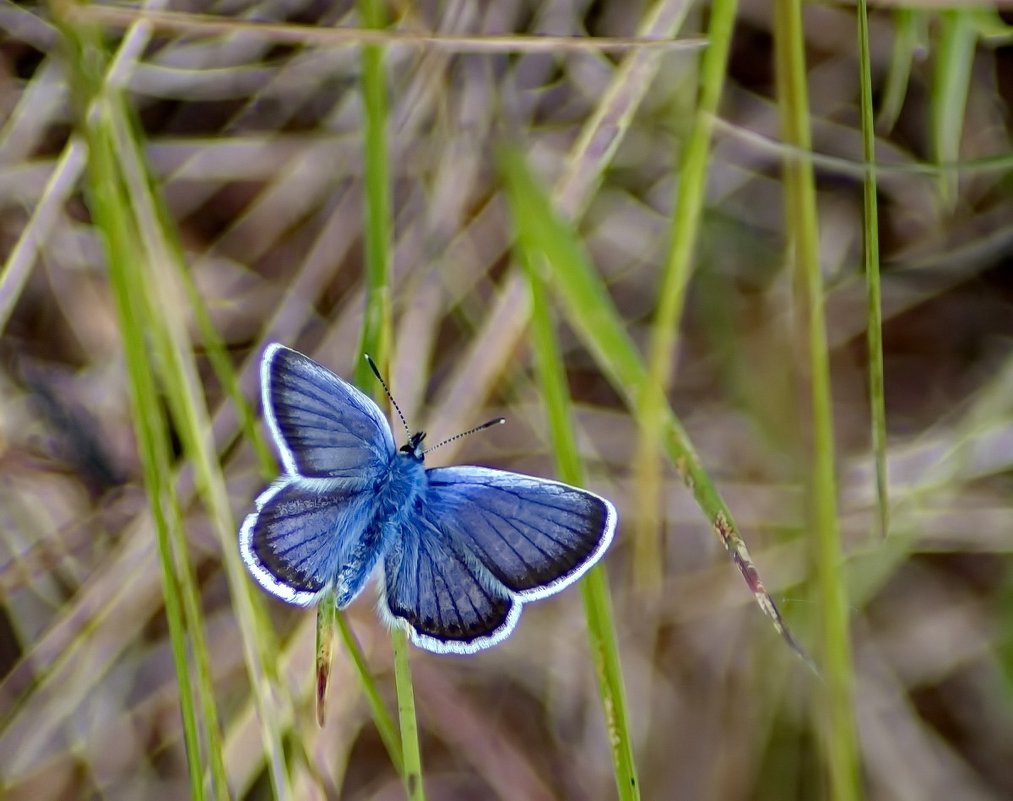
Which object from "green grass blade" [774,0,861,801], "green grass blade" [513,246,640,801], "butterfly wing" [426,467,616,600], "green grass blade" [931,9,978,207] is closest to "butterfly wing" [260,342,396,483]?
"butterfly wing" [426,467,616,600]

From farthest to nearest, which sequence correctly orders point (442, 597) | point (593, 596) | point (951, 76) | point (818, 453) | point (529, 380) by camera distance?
1. point (529, 380)
2. point (951, 76)
3. point (442, 597)
4. point (593, 596)
5. point (818, 453)

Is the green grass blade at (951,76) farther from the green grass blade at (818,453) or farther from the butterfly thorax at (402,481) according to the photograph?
the butterfly thorax at (402,481)

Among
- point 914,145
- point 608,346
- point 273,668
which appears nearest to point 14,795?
point 273,668

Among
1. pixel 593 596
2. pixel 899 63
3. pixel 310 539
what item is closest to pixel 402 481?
pixel 310 539

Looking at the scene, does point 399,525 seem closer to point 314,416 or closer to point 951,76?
point 314,416

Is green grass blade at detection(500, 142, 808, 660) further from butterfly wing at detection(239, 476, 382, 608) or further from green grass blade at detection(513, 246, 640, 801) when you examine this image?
butterfly wing at detection(239, 476, 382, 608)

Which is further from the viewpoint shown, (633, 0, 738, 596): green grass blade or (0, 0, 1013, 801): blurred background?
(0, 0, 1013, 801): blurred background

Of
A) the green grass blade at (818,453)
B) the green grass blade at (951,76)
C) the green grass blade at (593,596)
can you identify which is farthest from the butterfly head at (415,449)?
the green grass blade at (951,76)
